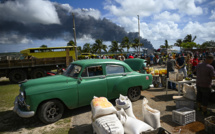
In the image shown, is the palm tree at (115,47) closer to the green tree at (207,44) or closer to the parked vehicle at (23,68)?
the green tree at (207,44)

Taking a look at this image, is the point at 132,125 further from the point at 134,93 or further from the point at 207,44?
the point at 207,44

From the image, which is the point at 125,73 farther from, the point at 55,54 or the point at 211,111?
the point at 55,54

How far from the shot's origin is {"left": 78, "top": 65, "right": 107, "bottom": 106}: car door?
4.12 m

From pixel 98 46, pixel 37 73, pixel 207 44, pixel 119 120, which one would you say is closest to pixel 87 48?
pixel 98 46

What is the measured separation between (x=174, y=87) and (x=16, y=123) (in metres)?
6.76

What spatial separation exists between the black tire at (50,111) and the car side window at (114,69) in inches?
74.1

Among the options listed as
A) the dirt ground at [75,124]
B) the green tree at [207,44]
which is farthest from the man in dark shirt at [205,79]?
the green tree at [207,44]

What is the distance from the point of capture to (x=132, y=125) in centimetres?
272

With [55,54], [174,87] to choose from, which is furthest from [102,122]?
[55,54]

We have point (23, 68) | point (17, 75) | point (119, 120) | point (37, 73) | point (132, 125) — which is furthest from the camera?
point (37, 73)

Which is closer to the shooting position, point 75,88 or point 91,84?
point 75,88

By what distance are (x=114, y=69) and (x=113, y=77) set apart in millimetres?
315

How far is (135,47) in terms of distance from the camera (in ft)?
237

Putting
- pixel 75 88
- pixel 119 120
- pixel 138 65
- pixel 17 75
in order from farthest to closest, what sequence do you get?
pixel 17 75 < pixel 138 65 < pixel 75 88 < pixel 119 120
